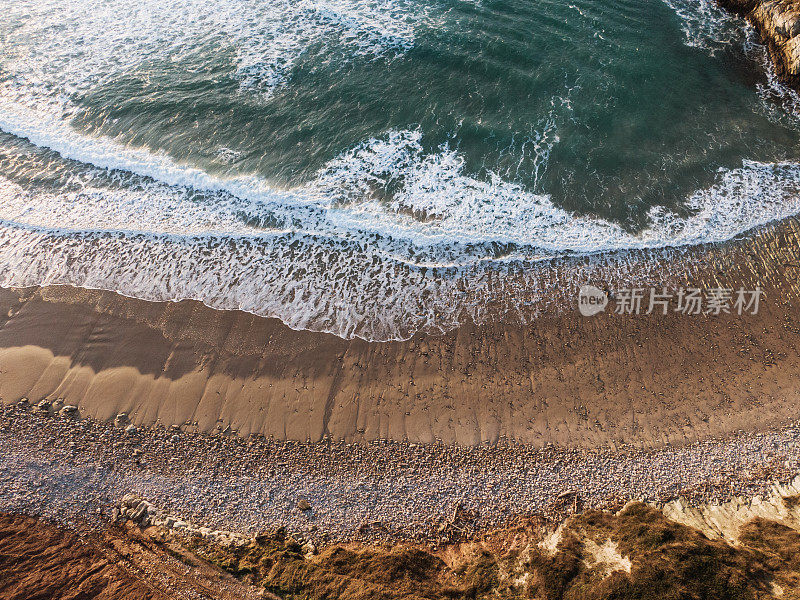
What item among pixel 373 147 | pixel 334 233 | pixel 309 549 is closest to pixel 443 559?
pixel 309 549

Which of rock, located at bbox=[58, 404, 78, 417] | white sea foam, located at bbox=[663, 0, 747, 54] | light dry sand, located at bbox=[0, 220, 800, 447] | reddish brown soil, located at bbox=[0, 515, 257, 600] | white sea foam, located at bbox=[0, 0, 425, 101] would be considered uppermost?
white sea foam, located at bbox=[663, 0, 747, 54]

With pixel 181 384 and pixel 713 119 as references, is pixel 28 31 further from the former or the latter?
pixel 713 119

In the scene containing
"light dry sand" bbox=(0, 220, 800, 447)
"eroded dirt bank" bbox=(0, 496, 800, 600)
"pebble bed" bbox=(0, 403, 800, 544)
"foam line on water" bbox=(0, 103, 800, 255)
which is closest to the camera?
"eroded dirt bank" bbox=(0, 496, 800, 600)

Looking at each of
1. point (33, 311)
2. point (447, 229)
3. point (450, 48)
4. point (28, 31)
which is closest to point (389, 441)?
point (447, 229)

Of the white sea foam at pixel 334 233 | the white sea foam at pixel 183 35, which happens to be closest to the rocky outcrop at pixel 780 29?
the white sea foam at pixel 334 233

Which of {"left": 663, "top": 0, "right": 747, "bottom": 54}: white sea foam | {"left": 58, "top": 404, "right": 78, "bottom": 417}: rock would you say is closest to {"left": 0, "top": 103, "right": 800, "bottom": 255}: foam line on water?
{"left": 58, "top": 404, "right": 78, "bottom": 417}: rock

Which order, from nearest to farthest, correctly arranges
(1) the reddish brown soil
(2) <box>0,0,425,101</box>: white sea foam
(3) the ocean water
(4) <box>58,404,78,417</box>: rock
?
(1) the reddish brown soil < (4) <box>58,404,78,417</box>: rock < (3) the ocean water < (2) <box>0,0,425,101</box>: white sea foam

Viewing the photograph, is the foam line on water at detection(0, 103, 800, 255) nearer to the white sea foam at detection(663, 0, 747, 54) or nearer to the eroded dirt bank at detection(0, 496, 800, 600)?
the white sea foam at detection(663, 0, 747, 54)
